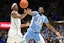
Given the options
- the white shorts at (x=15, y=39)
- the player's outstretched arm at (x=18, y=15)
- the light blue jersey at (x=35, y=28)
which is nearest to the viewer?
the player's outstretched arm at (x=18, y=15)

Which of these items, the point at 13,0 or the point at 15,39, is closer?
the point at 15,39

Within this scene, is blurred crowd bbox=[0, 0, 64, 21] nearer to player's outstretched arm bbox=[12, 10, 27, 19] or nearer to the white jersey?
the white jersey

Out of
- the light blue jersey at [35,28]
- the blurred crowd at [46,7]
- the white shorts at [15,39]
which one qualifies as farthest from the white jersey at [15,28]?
the blurred crowd at [46,7]

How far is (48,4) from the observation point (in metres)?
12.8

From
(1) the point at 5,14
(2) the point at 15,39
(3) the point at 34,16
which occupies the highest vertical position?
(3) the point at 34,16

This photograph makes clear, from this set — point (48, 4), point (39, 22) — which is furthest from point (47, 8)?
point (39, 22)

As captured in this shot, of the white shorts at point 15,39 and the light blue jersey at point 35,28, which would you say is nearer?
the white shorts at point 15,39

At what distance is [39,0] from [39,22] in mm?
7227

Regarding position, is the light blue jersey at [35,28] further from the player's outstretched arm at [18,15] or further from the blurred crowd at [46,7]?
the blurred crowd at [46,7]

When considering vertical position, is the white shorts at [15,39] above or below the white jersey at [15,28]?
below

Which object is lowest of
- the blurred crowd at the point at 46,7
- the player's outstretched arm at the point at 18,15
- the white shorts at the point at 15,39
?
the blurred crowd at the point at 46,7

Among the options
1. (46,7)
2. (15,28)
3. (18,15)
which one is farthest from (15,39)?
(46,7)

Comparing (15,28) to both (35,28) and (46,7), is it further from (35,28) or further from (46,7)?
(46,7)

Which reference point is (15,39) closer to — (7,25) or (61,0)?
(7,25)
